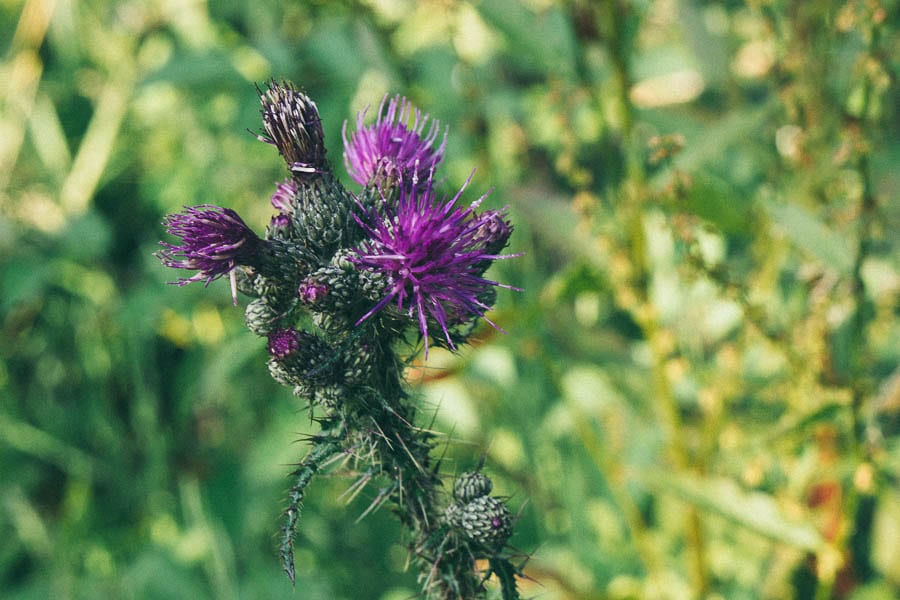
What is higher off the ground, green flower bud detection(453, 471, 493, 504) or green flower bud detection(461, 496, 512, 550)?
green flower bud detection(453, 471, 493, 504)

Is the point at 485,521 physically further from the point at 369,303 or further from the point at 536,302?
the point at 536,302

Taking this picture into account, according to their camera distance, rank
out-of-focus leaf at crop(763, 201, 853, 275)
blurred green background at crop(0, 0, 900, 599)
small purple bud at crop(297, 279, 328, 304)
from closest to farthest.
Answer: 1. small purple bud at crop(297, 279, 328, 304)
2. out-of-focus leaf at crop(763, 201, 853, 275)
3. blurred green background at crop(0, 0, 900, 599)

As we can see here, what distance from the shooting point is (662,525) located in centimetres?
193

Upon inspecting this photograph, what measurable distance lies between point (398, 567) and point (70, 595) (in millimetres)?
999

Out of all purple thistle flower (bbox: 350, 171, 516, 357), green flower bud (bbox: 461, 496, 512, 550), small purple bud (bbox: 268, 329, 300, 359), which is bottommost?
green flower bud (bbox: 461, 496, 512, 550)

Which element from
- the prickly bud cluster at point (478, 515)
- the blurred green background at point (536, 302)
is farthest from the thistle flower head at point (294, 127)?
the prickly bud cluster at point (478, 515)

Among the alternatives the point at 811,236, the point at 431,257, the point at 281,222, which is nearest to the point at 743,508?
the point at 811,236

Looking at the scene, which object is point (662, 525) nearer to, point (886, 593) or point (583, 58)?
point (886, 593)

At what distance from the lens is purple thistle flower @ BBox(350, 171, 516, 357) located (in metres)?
0.86

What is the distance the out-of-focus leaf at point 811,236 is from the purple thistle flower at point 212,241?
0.71 metres

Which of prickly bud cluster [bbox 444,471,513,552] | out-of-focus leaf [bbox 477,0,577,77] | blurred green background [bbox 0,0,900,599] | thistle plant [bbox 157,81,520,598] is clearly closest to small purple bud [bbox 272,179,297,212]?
thistle plant [bbox 157,81,520,598]

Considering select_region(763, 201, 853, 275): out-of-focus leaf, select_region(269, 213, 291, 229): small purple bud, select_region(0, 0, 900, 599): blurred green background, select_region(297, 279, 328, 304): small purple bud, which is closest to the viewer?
select_region(297, 279, 328, 304): small purple bud

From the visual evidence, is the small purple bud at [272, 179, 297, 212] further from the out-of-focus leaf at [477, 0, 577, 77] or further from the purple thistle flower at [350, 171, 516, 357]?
the out-of-focus leaf at [477, 0, 577, 77]

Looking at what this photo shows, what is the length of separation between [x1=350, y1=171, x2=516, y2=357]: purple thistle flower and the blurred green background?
0.08 m
